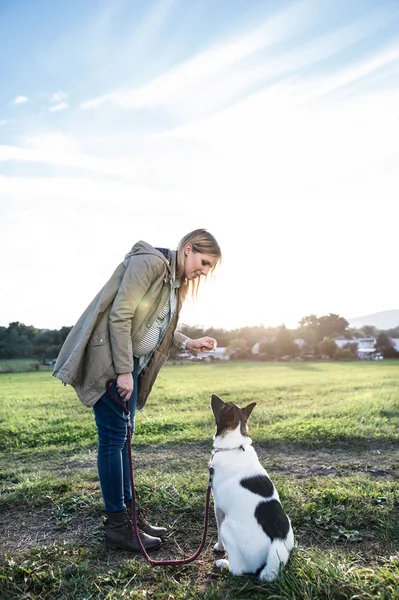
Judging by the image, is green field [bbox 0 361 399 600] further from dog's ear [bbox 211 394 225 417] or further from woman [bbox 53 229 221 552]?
dog's ear [bbox 211 394 225 417]

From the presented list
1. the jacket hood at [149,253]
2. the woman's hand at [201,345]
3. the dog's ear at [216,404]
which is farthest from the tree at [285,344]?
the jacket hood at [149,253]

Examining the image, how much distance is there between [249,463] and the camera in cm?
352

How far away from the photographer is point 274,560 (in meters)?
3.26

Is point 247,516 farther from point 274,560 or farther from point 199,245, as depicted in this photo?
point 199,245

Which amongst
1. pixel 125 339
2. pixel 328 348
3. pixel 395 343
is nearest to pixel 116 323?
pixel 125 339

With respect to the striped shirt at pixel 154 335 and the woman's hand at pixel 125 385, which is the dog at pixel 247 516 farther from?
the striped shirt at pixel 154 335

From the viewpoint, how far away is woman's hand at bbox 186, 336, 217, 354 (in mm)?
4359

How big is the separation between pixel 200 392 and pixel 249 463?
13.7m

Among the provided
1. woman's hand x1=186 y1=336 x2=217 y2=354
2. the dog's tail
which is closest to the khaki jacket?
woman's hand x1=186 y1=336 x2=217 y2=354

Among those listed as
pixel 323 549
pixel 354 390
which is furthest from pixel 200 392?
pixel 323 549

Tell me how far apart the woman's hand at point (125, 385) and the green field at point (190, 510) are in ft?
4.30

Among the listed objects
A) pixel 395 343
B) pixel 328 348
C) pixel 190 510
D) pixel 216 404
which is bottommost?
pixel 190 510

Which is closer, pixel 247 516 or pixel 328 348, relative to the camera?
pixel 247 516

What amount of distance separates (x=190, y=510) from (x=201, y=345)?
1702 millimetres
